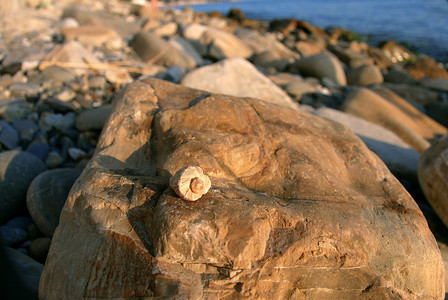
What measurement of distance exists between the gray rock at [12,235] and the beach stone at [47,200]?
0.48ft

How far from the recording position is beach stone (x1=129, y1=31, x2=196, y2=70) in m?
7.21

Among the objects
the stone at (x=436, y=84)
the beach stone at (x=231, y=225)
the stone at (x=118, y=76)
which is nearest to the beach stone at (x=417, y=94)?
the stone at (x=436, y=84)

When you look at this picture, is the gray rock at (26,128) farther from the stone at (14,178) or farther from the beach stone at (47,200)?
the beach stone at (47,200)

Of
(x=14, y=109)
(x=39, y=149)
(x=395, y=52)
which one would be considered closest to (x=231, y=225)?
(x=39, y=149)

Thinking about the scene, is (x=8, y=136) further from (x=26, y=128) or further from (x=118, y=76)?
(x=118, y=76)

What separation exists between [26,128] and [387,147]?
4.32m

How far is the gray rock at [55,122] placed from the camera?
4.12m

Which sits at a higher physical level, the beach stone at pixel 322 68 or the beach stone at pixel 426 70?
the beach stone at pixel 322 68

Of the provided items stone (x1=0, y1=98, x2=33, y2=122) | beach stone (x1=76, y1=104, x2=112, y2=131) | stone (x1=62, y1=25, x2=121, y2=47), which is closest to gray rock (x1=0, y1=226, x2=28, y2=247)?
beach stone (x1=76, y1=104, x2=112, y2=131)

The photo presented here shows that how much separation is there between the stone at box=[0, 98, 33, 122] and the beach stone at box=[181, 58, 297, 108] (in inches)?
81.7

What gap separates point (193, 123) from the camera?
2350 mm

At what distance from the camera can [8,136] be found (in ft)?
12.5

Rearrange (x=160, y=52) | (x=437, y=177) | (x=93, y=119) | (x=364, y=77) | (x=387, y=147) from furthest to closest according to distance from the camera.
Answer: (x=364, y=77)
(x=160, y=52)
(x=387, y=147)
(x=93, y=119)
(x=437, y=177)

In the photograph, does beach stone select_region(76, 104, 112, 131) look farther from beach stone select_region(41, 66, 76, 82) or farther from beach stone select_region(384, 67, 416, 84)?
beach stone select_region(384, 67, 416, 84)
